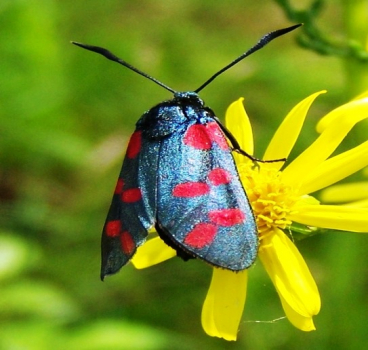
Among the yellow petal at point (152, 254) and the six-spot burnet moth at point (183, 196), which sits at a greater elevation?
the six-spot burnet moth at point (183, 196)

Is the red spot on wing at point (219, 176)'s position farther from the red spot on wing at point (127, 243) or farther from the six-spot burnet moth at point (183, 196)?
the red spot on wing at point (127, 243)

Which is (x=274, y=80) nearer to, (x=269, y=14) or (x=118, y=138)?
(x=118, y=138)

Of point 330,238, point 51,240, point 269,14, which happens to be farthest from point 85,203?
point 269,14

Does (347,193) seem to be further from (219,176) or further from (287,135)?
(219,176)

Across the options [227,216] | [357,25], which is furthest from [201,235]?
[357,25]

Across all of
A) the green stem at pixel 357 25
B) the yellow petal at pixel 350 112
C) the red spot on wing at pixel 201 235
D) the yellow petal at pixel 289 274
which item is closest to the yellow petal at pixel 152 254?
the yellow petal at pixel 289 274

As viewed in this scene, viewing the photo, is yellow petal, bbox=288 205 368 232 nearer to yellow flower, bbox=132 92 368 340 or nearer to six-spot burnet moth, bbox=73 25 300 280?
yellow flower, bbox=132 92 368 340

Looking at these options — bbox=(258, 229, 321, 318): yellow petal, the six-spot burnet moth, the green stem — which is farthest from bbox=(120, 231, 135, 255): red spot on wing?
the green stem
